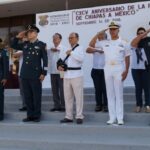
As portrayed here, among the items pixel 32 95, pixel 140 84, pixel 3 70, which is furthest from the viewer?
pixel 3 70

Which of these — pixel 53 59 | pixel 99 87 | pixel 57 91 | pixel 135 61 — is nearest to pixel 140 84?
pixel 135 61

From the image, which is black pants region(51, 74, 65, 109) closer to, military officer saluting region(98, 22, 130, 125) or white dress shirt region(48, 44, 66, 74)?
white dress shirt region(48, 44, 66, 74)

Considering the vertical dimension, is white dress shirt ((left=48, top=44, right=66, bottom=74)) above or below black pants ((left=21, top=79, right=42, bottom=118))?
above

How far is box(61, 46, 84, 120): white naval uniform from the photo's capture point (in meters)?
7.22

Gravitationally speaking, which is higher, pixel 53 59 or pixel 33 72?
pixel 53 59

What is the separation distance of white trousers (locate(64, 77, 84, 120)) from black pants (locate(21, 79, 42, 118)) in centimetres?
54

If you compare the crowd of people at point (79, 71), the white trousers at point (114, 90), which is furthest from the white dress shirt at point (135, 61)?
the white trousers at point (114, 90)

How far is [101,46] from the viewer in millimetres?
7645

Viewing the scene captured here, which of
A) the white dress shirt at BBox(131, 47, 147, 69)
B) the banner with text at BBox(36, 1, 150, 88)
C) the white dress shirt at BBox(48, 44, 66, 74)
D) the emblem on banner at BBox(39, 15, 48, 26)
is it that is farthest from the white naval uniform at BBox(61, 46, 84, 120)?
the emblem on banner at BBox(39, 15, 48, 26)

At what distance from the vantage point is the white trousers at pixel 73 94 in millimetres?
7223

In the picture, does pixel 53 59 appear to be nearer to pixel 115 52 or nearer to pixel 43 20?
pixel 115 52

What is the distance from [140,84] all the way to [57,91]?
164cm

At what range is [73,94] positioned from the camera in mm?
7418

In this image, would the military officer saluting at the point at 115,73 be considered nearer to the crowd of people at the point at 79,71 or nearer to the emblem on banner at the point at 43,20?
the crowd of people at the point at 79,71
